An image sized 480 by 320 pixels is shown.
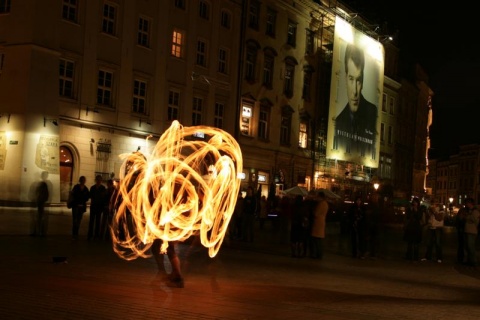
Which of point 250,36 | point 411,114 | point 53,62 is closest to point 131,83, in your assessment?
point 53,62

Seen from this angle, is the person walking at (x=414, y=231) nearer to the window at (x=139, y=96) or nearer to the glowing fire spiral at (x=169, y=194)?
the glowing fire spiral at (x=169, y=194)

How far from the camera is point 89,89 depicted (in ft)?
115

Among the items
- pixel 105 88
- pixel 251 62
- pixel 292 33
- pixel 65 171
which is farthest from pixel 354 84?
pixel 65 171

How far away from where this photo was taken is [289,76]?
Answer: 53.3 metres

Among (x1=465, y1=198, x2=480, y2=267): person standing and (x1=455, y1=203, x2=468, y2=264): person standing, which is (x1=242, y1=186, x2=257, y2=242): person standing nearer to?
(x1=455, y1=203, x2=468, y2=264): person standing

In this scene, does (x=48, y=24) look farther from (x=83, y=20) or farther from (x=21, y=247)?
(x=21, y=247)

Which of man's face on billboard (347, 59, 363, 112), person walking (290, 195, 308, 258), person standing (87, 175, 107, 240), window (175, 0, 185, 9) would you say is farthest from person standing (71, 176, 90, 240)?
man's face on billboard (347, 59, 363, 112)

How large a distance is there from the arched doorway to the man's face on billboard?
2863 centimetres

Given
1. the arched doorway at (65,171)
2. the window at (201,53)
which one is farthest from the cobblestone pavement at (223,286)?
the window at (201,53)

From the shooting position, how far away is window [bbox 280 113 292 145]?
5266cm

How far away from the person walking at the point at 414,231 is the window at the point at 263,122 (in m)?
27.3

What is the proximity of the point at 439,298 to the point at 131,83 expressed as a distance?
27.8 metres

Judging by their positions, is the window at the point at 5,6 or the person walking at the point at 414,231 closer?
the person walking at the point at 414,231

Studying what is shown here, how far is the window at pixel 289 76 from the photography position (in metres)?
52.7
